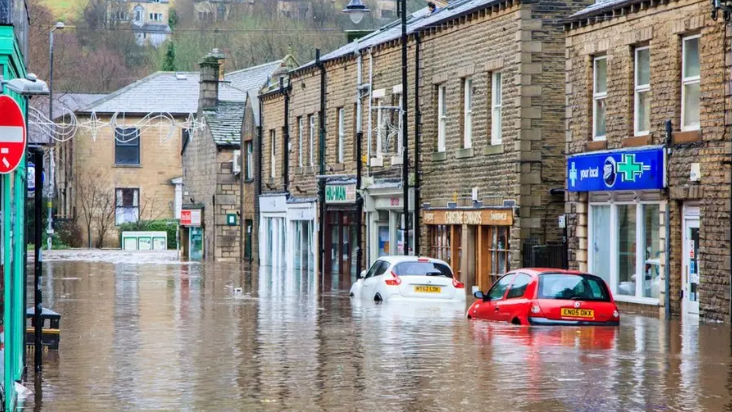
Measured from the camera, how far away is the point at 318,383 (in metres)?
16.8

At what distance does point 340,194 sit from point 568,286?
27.0 metres

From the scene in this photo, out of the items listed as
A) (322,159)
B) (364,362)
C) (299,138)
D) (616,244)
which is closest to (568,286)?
(364,362)

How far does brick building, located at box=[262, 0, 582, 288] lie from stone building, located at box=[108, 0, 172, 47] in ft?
275

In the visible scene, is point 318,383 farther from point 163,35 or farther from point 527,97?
point 163,35

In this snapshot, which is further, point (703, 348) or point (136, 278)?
point (136, 278)

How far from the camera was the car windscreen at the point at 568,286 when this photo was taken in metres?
24.7

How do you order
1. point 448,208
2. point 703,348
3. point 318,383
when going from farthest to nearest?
point 448,208 < point 703,348 < point 318,383

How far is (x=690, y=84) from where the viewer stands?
29250 mm

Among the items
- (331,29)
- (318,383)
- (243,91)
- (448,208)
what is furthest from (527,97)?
(331,29)

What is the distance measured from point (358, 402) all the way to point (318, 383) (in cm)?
180

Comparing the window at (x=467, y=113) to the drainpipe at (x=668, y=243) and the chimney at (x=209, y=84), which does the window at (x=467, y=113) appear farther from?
the chimney at (x=209, y=84)

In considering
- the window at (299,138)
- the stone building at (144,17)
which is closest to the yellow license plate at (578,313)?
the window at (299,138)

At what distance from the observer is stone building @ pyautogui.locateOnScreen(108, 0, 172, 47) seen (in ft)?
481

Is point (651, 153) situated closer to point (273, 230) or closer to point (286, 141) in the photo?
point (286, 141)
